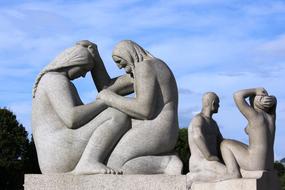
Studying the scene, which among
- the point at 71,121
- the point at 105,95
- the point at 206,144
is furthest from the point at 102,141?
the point at 206,144

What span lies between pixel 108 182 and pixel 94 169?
0.29 meters

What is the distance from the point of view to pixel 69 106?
10.3 meters

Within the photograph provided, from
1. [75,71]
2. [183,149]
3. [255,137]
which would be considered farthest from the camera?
[183,149]

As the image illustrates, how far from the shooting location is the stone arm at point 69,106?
10.3m

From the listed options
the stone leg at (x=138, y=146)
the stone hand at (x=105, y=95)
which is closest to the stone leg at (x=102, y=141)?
the stone leg at (x=138, y=146)

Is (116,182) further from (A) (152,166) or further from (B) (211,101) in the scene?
(B) (211,101)

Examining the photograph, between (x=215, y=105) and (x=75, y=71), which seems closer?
(x=215, y=105)

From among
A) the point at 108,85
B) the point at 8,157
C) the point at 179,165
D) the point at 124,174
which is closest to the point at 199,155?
the point at 179,165

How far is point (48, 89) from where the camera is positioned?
10.5 meters

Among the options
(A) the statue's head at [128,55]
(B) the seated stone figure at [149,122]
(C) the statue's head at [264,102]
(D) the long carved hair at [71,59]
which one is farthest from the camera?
(D) the long carved hair at [71,59]

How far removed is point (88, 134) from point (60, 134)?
1.40 feet

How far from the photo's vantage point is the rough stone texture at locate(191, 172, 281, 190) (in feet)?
27.9

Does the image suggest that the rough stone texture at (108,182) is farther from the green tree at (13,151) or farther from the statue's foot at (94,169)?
the green tree at (13,151)

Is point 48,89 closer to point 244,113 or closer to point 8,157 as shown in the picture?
point 244,113
